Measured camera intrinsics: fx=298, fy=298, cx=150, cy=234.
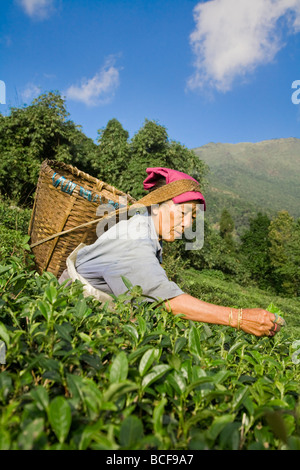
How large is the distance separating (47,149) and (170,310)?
14792mm

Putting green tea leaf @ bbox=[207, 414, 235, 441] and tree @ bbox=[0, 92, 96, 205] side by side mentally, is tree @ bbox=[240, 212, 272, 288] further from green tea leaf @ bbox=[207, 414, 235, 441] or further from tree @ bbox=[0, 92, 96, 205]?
green tea leaf @ bbox=[207, 414, 235, 441]

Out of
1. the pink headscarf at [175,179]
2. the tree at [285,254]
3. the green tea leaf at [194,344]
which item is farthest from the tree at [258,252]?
the green tea leaf at [194,344]

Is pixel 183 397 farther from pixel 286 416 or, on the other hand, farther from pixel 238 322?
pixel 238 322

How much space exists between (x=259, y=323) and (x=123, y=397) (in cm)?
100

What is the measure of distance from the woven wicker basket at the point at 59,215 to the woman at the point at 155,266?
83 cm

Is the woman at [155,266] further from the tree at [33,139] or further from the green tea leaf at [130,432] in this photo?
the tree at [33,139]

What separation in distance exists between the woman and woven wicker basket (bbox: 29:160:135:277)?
2.72 feet

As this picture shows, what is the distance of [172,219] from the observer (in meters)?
2.36

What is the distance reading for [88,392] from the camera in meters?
0.63

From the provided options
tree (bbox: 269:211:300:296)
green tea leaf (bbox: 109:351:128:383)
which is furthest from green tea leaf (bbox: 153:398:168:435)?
tree (bbox: 269:211:300:296)

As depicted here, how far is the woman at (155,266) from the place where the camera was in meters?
1.51

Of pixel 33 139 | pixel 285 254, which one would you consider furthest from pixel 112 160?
pixel 285 254

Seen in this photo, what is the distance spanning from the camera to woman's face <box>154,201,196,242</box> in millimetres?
2322
